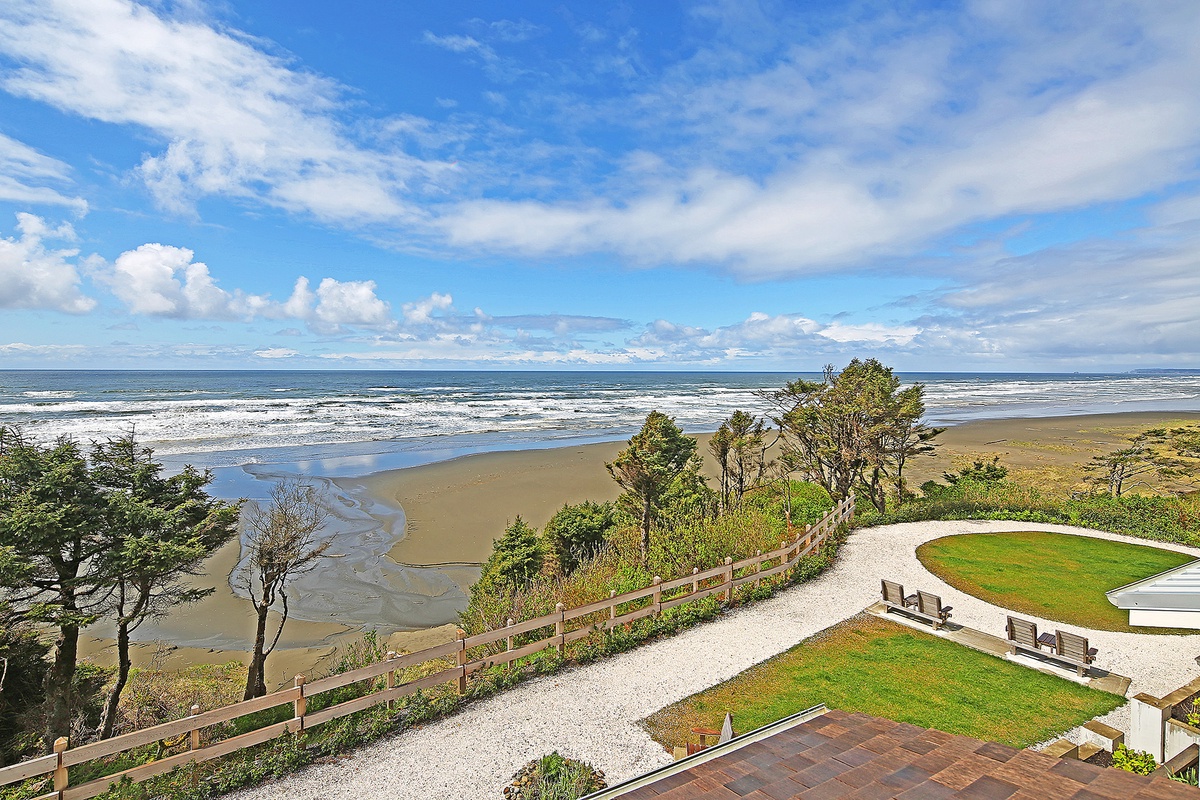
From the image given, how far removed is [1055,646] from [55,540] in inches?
554

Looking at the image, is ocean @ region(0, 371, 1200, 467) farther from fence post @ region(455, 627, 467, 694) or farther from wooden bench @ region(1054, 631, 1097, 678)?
wooden bench @ region(1054, 631, 1097, 678)

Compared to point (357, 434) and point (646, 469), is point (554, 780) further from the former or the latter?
point (357, 434)

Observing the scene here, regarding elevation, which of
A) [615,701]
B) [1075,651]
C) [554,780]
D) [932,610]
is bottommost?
[615,701]

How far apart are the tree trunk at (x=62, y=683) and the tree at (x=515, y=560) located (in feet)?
21.0

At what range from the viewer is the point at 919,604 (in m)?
10.5

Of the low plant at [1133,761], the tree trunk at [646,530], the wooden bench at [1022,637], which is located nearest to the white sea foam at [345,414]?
the tree trunk at [646,530]

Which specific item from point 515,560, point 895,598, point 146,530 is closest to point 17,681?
point 146,530

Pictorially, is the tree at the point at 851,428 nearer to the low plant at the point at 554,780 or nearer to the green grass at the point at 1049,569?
the green grass at the point at 1049,569

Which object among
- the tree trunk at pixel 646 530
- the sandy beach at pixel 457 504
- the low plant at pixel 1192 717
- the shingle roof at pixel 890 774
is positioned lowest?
the sandy beach at pixel 457 504

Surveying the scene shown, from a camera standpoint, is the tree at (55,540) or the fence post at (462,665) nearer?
the tree at (55,540)

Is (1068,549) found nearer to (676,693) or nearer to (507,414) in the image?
(676,693)

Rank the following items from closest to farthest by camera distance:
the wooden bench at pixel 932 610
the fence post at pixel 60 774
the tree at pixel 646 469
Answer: the fence post at pixel 60 774
the wooden bench at pixel 932 610
the tree at pixel 646 469

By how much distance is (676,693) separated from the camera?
324 inches

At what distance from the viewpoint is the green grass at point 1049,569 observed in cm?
1112
